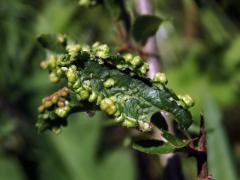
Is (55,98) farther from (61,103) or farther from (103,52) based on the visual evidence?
(103,52)

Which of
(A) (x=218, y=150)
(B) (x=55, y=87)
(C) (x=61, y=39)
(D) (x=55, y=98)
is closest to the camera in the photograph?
(D) (x=55, y=98)

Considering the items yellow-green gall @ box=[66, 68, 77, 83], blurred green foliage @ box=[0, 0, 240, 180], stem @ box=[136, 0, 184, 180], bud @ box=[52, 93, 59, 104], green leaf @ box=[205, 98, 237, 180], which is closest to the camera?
yellow-green gall @ box=[66, 68, 77, 83]

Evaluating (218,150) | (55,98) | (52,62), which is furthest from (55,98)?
(218,150)

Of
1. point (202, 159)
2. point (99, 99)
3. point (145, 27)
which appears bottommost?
point (202, 159)

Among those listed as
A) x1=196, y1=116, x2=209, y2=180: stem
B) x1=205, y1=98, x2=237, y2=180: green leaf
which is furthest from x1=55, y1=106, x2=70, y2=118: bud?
x1=205, y1=98, x2=237, y2=180: green leaf

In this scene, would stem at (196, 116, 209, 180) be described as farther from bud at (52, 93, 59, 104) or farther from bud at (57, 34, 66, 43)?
bud at (57, 34, 66, 43)

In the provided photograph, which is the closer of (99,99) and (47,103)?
(99,99)

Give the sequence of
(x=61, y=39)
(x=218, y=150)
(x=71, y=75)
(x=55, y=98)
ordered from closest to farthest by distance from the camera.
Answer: (x=71, y=75) → (x=55, y=98) → (x=61, y=39) → (x=218, y=150)

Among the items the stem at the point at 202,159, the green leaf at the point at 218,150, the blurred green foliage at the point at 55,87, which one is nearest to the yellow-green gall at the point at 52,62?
the stem at the point at 202,159
